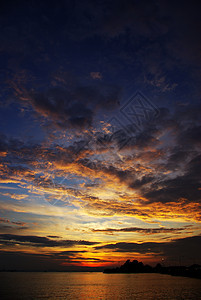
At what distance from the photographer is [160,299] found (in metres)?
62.9

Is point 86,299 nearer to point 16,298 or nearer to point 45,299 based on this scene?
point 45,299

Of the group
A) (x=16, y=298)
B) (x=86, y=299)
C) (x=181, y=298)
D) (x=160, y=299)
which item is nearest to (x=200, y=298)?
(x=181, y=298)

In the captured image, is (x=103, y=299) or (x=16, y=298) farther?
(x=103, y=299)

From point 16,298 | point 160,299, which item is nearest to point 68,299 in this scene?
point 16,298

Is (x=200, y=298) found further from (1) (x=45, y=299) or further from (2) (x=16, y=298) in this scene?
(2) (x=16, y=298)

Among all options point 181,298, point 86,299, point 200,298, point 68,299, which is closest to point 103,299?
point 86,299

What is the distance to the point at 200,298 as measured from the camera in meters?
61.0

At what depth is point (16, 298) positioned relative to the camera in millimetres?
60094

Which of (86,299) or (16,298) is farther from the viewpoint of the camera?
(86,299)

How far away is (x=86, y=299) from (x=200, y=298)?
112ft

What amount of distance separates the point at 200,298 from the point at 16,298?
5364 cm

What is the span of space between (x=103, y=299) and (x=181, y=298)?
2380 cm

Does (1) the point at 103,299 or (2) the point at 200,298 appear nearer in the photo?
(2) the point at 200,298

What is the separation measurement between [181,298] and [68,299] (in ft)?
112
